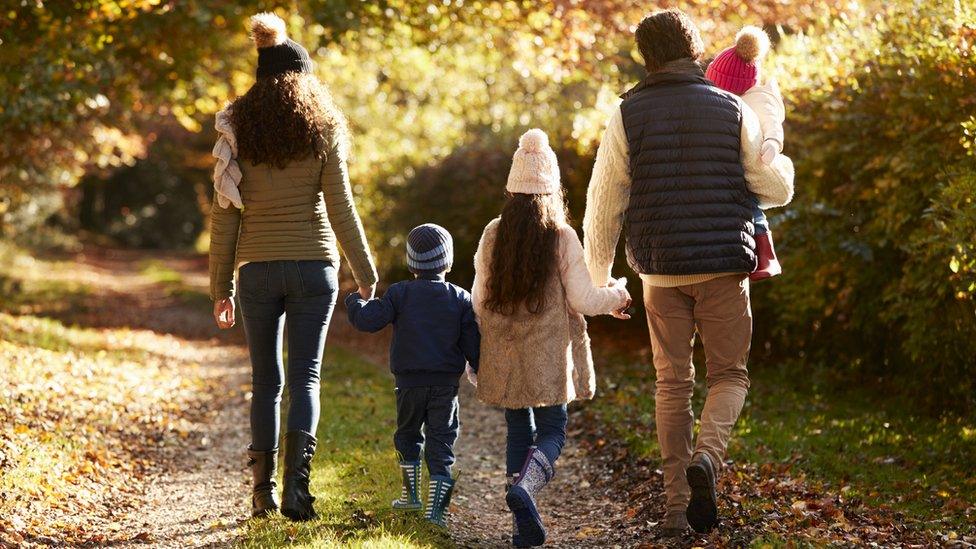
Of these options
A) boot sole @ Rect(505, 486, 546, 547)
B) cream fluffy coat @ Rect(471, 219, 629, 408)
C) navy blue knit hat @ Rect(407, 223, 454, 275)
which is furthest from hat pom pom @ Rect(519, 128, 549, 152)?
boot sole @ Rect(505, 486, 546, 547)

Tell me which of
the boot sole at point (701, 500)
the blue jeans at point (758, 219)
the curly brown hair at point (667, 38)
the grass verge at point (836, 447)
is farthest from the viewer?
the grass verge at point (836, 447)

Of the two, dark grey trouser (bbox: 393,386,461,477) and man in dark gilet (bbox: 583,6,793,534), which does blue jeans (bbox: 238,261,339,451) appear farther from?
man in dark gilet (bbox: 583,6,793,534)

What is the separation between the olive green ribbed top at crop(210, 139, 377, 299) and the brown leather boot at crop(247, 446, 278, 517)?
2.78 ft

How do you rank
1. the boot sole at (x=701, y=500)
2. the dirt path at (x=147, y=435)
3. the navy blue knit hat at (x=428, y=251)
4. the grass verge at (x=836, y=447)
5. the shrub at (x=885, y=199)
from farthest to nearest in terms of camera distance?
the shrub at (x=885, y=199) → the grass verge at (x=836, y=447) → the dirt path at (x=147, y=435) → the navy blue knit hat at (x=428, y=251) → the boot sole at (x=701, y=500)

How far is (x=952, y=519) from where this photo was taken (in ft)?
17.9

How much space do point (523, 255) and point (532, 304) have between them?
24 centimetres

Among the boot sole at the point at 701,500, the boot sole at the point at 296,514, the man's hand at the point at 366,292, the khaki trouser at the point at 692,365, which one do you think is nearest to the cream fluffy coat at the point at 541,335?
the khaki trouser at the point at 692,365

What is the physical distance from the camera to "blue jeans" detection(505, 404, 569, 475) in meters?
4.95

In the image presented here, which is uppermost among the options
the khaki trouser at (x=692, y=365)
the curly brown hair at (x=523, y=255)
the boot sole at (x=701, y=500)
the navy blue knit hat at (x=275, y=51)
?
the navy blue knit hat at (x=275, y=51)

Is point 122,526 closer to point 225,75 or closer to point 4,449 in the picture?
point 4,449

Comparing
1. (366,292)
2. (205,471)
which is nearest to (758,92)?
(366,292)

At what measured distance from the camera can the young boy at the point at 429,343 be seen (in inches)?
190

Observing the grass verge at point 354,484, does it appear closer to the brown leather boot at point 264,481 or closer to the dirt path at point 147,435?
the brown leather boot at point 264,481

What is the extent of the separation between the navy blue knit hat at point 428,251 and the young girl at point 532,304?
175 millimetres
